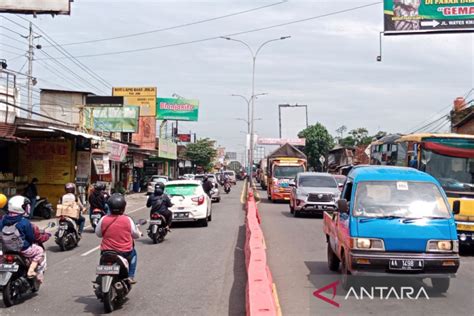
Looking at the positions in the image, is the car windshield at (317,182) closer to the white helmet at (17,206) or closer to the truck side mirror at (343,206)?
the truck side mirror at (343,206)

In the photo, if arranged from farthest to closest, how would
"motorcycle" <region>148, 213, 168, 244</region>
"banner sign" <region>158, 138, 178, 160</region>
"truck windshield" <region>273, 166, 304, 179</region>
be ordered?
"banner sign" <region>158, 138, 178, 160</region>
"truck windshield" <region>273, 166, 304, 179</region>
"motorcycle" <region>148, 213, 168, 244</region>

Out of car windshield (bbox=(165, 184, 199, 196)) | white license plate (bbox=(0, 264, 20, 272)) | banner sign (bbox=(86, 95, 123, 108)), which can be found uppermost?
banner sign (bbox=(86, 95, 123, 108))

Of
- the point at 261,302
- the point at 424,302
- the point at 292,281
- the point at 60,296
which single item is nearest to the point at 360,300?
the point at 424,302

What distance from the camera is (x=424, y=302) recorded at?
8.10 meters

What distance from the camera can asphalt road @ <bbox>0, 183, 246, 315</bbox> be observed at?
8.11 m

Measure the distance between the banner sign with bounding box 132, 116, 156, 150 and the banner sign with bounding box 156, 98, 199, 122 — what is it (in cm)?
1281

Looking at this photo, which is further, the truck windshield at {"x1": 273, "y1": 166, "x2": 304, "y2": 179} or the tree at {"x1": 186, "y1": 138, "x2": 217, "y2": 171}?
the tree at {"x1": 186, "y1": 138, "x2": 217, "y2": 171}

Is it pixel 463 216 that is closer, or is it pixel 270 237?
pixel 463 216

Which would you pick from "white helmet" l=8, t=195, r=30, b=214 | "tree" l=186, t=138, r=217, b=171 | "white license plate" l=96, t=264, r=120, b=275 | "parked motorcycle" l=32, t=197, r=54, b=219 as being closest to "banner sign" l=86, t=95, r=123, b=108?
"parked motorcycle" l=32, t=197, r=54, b=219

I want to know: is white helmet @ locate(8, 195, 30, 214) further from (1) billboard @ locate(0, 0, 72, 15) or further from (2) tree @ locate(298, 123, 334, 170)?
(2) tree @ locate(298, 123, 334, 170)

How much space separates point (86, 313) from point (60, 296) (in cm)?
125

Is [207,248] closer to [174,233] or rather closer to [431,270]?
[174,233]

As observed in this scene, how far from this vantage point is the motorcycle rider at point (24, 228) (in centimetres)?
843

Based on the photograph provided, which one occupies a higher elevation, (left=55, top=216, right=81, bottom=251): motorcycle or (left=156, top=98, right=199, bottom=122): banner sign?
(left=156, top=98, right=199, bottom=122): banner sign
